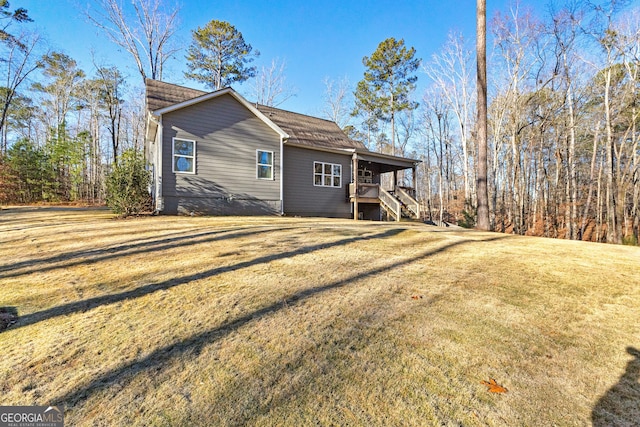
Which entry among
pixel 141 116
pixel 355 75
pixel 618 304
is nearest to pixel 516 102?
pixel 355 75

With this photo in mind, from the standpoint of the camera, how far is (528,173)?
69.3 feet

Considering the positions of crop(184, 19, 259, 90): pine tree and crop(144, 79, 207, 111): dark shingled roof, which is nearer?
crop(144, 79, 207, 111): dark shingled roof

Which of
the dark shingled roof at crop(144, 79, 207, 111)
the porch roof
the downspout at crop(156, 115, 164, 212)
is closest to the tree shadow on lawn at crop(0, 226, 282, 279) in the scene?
the downspout at crop(156, 115, 164, 212)

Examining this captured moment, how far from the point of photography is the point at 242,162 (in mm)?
12117

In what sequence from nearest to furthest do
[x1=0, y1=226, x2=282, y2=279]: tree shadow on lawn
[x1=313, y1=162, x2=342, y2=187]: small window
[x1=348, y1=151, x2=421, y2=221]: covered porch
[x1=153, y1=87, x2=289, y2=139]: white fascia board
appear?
[x1=0, y1=226, x2=282, y2=279]: tree shadow on lawn → [x1=153, y1=87, x2=289, y2=139]: white fascia board → [x1=348, y1=151, x2=421, y2=221]: covered porch → [x1=313, y1=162, x2=342, y2=187]: small window

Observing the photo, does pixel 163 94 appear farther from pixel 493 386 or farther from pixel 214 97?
pixel 493 386

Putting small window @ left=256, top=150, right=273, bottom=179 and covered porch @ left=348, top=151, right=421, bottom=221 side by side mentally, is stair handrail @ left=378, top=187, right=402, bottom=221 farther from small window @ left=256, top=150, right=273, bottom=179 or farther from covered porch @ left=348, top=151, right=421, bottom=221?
small window @ left=256, top=150, right=273, bottom=179

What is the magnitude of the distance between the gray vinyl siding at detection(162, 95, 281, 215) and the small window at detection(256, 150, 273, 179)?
185 millimetres

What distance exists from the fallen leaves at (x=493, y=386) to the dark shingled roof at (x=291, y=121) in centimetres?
1259

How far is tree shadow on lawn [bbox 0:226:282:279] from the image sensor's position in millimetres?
4027

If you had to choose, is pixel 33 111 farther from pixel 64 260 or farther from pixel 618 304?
pixel 618 304

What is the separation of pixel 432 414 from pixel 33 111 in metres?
38.9

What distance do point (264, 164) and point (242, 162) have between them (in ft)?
3.26

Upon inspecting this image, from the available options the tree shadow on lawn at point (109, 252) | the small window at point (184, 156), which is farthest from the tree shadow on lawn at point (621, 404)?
the small window at point (184, 156)
